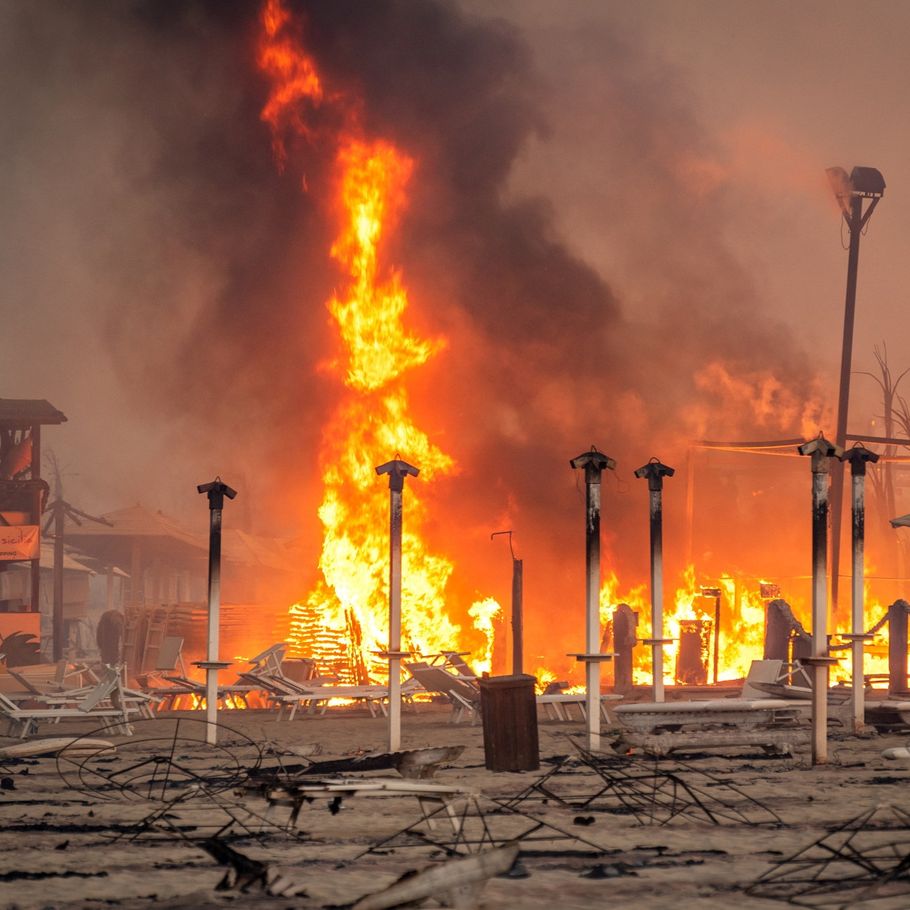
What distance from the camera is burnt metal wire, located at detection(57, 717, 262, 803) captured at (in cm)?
981

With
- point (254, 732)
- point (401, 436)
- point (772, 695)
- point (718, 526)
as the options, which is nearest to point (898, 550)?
point (718, 526)

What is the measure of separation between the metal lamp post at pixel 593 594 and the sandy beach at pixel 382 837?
1030mm

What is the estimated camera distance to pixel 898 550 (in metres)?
42.2

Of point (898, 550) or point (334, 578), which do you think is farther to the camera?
point (898, 550)

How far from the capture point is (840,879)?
5926 mm

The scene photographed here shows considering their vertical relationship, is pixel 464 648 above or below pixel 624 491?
below

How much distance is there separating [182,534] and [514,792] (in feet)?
125

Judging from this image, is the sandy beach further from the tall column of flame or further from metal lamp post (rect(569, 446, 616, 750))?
the tall column of flame

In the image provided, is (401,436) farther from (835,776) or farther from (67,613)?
(835,776)

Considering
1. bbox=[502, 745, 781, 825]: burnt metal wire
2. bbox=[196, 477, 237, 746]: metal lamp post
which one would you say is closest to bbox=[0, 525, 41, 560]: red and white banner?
bbox=[196, 477, 237, 746]: metal lamp post

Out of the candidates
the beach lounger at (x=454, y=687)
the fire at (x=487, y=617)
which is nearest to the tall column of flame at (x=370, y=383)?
the fire at (x=487, y=617)

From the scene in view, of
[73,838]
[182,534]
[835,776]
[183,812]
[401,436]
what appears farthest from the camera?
[182,534]

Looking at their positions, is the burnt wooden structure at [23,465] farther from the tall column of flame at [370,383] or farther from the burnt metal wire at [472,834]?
the burnt metal wire at [472,834]

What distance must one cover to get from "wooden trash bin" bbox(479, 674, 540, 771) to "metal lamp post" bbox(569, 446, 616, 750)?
1.38 meters
